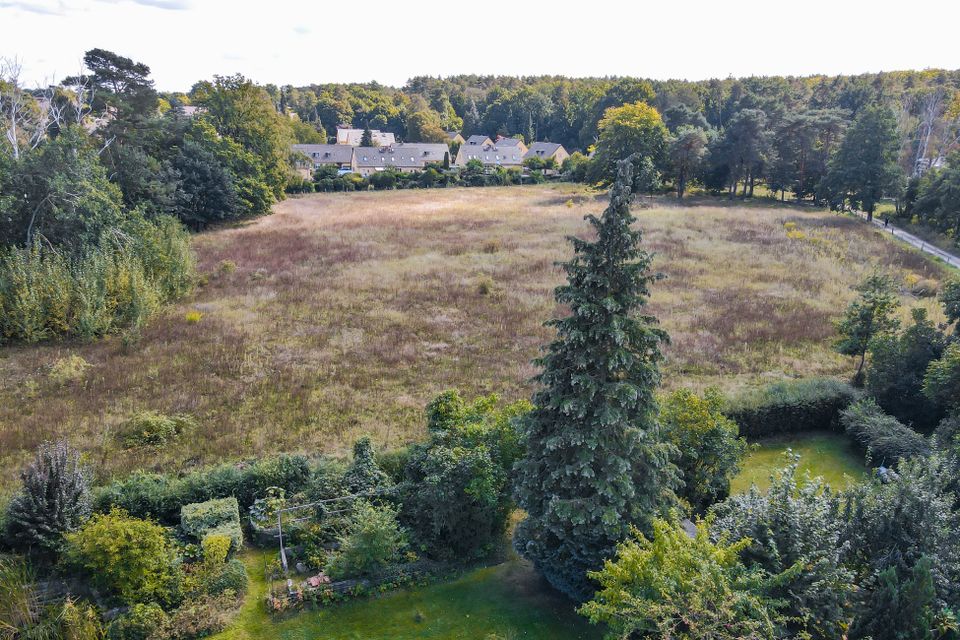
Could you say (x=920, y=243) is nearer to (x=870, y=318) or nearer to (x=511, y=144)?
(x=870, y=318)

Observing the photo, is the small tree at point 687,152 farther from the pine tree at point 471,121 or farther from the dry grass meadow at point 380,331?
the pine tree at point 471,121

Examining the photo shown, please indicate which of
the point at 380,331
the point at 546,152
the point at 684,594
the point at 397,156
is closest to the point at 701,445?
the point at 684,594

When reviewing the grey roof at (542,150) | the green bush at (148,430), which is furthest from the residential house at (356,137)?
the green bush at (148,430)

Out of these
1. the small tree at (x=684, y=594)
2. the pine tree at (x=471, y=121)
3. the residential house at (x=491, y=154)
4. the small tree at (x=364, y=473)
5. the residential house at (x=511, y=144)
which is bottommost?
the small tree at (x=364, y=473)

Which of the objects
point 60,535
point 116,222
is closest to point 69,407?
point 60,535

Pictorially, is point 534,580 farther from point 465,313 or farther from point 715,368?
point 465,313

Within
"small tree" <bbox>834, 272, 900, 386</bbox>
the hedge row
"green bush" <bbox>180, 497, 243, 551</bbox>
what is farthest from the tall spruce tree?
"small tree" <bbox>834, 272, 900, 386</bbox>
